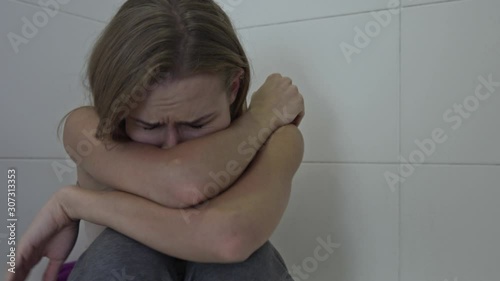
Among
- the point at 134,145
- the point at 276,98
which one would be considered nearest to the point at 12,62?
the point at 134,145

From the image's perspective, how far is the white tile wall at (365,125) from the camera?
0.92 m

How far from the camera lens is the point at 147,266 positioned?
0.59 meters

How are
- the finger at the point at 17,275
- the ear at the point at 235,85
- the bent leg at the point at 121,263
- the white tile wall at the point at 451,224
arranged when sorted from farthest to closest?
1. the white tile wall at the point at 451,224
2. the ear at the point at 235,85
3. the finger at the point at 17,275
4. the bent leg at the point at 121,263

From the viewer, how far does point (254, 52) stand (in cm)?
117

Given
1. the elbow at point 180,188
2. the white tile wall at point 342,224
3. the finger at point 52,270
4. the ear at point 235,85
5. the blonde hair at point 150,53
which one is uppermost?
the blonde hair at point 150,53

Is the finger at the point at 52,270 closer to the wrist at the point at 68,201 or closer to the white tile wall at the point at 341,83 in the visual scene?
the wrist at the point at 68,201

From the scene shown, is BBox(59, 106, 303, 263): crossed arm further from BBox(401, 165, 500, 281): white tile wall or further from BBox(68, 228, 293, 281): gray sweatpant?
BBox(401, 165, 500, 281): white tile wall

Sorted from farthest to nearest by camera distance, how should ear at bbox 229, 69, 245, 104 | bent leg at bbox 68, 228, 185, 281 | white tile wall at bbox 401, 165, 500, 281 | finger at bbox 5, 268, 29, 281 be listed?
white tile wall at bbox 401, 165, 500, 281 < ear at bbox 229, 69, 245, 104 < finger at bbox 5, 268, 29, 281 < bent leg at bbox 68, 228, 185, 281

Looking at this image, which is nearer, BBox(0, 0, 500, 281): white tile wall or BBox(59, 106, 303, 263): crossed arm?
BBox(59, 106, 303, 263): crossed arm

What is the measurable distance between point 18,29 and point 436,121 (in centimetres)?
82

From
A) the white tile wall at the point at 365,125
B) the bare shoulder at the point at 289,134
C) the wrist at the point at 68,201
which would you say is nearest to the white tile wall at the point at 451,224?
the white tile wall at the point at 365,125

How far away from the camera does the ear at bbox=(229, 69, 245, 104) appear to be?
77 centimetres

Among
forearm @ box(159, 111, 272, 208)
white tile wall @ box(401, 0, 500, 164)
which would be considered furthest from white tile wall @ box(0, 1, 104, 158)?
white tile wall @ box(401, 0, 500, 164)

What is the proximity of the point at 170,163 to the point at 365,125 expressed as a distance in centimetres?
50
